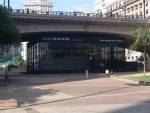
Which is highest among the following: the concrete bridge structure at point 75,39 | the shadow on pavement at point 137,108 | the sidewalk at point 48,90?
the concrete bridge structure at point 75,39

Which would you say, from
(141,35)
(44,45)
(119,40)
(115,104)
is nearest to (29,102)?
(115,104)

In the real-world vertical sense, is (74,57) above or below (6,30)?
below

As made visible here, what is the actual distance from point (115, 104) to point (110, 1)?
165842 millimetres

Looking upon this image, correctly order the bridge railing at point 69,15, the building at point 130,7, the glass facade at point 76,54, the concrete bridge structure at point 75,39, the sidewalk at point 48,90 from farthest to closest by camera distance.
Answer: the building at point 130,7 < the glass facade at point 76,54 < the concrete bridge structure at point 75,39 < the bridge railing at point 69,15 < the sidewalk at point 48,90

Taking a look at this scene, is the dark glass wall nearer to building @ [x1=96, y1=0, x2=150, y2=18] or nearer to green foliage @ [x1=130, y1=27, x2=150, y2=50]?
green foliage @ [x1=130, y1=27, x2=150, y2=50]

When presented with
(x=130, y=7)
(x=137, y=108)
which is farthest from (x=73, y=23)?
(x=130, y=7)

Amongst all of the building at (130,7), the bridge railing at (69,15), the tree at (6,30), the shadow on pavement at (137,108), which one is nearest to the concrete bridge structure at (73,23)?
the bridge railing at (69,15)

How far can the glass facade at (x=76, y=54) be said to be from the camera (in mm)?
80938

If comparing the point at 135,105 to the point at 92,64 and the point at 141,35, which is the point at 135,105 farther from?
the point at 92,64

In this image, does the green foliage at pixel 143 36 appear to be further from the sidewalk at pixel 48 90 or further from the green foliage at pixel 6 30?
the green foliage at pixel 6 30

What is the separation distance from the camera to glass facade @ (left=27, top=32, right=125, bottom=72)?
Answer: 8094 centimetres

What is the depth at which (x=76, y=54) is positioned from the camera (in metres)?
84.1

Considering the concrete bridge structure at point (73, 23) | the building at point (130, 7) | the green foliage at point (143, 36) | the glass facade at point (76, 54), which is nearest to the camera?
the green foliage at point (143, 36)

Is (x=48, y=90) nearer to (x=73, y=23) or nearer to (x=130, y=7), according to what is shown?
(x=73, y=23)
